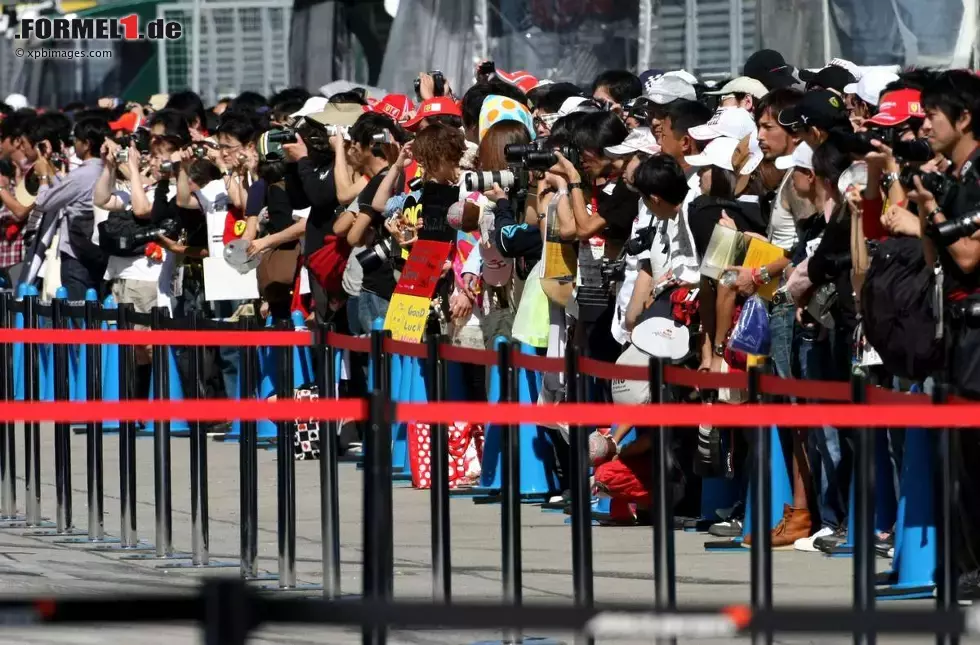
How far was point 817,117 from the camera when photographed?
10031 millimetres

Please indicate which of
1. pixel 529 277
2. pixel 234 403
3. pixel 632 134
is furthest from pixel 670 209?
pixel 234 403

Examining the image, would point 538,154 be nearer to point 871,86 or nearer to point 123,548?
point 871,86

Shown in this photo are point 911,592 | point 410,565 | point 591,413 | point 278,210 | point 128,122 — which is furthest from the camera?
point 128,122

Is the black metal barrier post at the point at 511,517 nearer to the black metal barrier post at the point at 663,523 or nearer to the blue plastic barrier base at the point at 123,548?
the black metal barrier post at the point at 663,523

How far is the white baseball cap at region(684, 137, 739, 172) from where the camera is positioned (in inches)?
424

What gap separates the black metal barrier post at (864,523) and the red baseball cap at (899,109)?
2.83 metres

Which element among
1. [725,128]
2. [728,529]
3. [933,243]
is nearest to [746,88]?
[725,128]

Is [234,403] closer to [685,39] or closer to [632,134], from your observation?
[632,134]

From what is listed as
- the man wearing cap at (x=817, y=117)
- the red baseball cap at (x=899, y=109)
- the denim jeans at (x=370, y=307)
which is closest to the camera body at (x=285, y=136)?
the denim jeans at (x=370, y=307)

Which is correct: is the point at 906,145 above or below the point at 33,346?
above

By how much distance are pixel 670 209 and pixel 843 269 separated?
1.41m

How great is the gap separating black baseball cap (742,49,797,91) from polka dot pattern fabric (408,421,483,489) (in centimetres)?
269

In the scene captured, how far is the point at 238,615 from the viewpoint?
13.4 ft

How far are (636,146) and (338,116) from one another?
4.15 m
